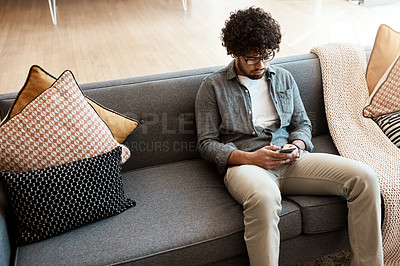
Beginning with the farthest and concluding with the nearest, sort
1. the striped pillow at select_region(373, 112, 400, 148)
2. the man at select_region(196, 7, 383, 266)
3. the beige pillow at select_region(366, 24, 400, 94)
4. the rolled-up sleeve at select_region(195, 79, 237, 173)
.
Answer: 1. the beige pillow at select_region(366, 24, 400, 94)
2. the striped pillow at select_region(373, 112, 400, 148)
3. the rolled-up sleeve at select_region(195, 79, 237, 173)
4. the man at select_region(196, 7, 383, 266)

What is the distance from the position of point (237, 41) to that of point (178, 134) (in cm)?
52

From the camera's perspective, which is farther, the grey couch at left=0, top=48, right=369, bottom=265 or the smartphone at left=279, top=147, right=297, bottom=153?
the smartphone at left=279, top=147, right=297, bottom=153

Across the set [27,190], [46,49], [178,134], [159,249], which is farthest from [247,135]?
[46,49]

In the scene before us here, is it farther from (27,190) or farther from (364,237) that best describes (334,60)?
(27,190)

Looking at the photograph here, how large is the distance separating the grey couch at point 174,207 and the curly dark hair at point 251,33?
12.6 inches

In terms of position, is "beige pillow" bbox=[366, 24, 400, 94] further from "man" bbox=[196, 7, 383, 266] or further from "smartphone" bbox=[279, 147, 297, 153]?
"smartphone" bbox=[279, 147, 297, 153]

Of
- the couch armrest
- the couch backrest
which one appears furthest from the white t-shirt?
the couch armrest

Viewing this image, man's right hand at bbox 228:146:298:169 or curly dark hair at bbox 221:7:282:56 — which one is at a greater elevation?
curly dark hair at bbox 221:7:282:56

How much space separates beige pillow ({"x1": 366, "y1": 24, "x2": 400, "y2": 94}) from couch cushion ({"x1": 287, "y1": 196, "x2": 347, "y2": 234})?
729mm

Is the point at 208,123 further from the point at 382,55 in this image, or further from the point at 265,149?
the point at 382,55

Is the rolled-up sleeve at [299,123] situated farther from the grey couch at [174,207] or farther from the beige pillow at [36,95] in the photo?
the beige pillow at [36,95]

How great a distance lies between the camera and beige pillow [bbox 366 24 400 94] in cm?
212

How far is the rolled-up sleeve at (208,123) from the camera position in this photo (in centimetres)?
183

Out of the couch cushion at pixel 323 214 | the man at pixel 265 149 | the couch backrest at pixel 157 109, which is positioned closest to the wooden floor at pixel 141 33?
the couch backrest at pixel 157 109
